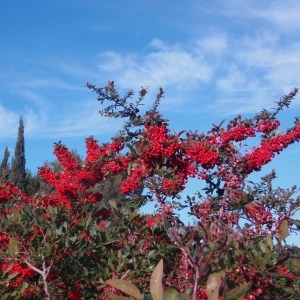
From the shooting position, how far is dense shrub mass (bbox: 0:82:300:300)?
11.6ft

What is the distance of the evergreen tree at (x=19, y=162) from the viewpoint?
29.2 meters

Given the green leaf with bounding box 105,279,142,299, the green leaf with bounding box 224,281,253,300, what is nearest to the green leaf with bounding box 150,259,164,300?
the green leaf with bounding box 105,279,142,299

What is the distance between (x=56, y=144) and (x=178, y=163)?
322cm

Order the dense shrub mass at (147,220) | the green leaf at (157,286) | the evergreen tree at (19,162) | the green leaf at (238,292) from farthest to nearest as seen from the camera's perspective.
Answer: the evergreen tree at (19,162) → the dense shrub mass at (147,220) → the green leaf at (238,292) → the green leaf at (157,286)

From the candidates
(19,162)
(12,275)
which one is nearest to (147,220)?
(12,275)

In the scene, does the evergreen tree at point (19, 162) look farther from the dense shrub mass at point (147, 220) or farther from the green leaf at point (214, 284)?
the green leaf at point (214, 284)

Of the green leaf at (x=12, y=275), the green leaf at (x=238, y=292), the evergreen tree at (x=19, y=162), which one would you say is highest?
the evergreen tree at (x=19, y=162)

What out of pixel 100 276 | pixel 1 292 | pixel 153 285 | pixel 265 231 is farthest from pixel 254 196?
pixel 153 285

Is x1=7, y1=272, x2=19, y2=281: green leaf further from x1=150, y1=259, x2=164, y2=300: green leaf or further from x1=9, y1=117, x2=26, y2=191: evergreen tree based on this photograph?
x1=9, y1=117, x2=26, y2=191: evergreen tree

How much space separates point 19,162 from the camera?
1282 inches

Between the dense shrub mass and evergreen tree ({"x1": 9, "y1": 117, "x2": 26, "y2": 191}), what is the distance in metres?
21.0

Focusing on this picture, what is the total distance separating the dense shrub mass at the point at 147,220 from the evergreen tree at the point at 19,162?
825 inches

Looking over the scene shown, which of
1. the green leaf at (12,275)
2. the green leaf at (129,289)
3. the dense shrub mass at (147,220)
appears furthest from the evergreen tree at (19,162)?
the green leaf at (129,289)

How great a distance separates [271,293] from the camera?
2.65 meters
